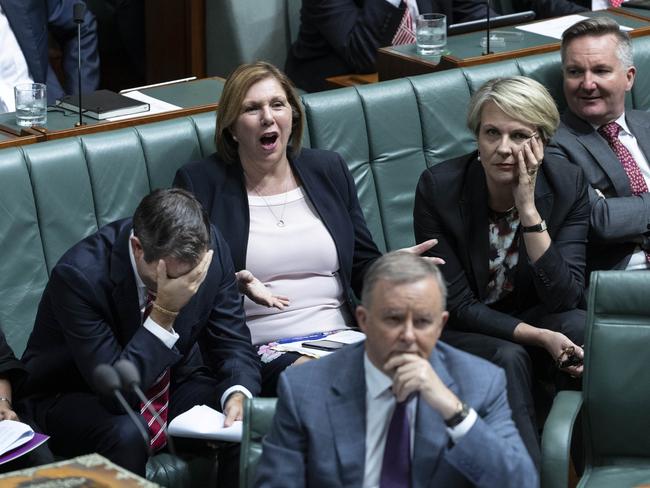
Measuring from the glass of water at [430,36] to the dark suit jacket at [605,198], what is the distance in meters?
0.53

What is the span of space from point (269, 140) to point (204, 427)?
2.65 feet

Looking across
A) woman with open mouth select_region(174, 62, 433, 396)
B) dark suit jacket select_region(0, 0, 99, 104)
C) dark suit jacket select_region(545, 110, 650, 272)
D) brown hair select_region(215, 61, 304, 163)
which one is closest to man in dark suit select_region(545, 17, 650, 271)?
dark suit jacket select_region(545, 110, 650, 272)

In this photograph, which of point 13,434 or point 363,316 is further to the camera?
point 13,434

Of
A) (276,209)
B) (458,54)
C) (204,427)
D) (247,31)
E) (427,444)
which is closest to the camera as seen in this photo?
(427,444)

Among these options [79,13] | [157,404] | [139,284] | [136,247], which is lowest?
[157,404]

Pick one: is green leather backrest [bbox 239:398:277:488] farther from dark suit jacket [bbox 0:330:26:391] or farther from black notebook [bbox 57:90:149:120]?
black notebook [bbox 57:90:149:120]

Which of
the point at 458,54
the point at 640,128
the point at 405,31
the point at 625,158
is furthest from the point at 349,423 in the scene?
the point at 405,31

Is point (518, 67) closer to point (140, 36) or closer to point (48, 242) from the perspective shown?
point (48, 242)

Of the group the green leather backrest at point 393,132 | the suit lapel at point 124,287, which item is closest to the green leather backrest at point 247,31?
the green leather backrest at point 393,132

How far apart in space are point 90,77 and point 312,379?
8.25 feet

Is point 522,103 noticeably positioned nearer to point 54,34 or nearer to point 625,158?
point 625,158

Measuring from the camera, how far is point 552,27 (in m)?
4.52

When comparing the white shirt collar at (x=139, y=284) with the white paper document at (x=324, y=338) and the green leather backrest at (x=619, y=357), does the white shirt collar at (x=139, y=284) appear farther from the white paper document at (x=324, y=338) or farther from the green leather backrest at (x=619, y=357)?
the green leather backrest at (x=619, y=357)

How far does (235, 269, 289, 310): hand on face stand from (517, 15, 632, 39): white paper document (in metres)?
1.60
